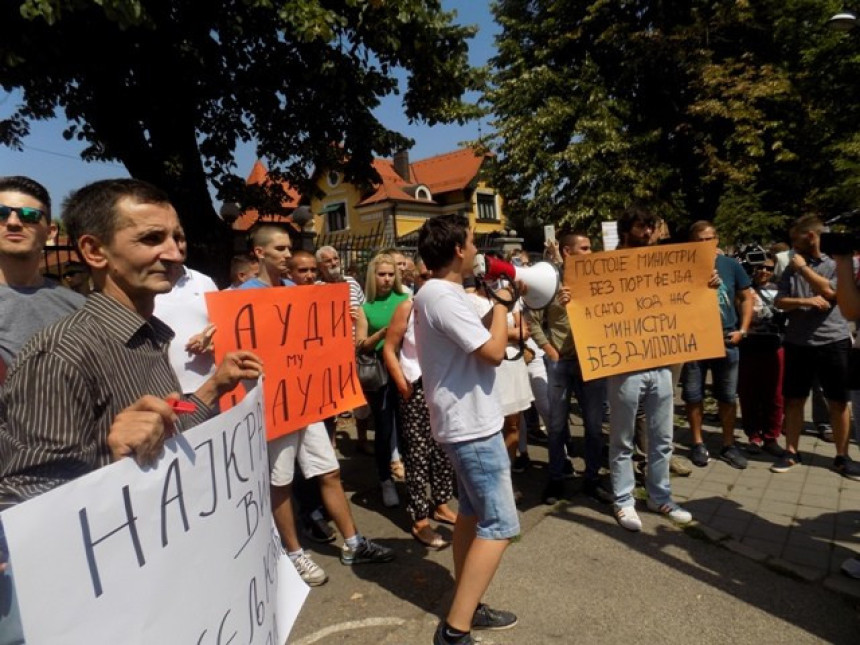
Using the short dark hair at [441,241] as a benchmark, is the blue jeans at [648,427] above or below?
below

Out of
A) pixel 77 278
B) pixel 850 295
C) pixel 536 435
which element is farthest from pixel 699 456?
pixel 77 278

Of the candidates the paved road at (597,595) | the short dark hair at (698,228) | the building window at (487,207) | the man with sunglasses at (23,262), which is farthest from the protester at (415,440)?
the building window at (487,207)

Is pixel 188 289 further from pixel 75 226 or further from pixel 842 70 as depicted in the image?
pixel 842 70

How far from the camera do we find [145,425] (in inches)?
43.5

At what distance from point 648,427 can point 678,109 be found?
52.6 feet

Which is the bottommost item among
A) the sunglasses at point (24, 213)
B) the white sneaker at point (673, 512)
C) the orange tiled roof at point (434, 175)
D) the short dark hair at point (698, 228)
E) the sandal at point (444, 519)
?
the white sneaker at point (673, 512)

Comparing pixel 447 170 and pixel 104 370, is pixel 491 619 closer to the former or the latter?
pixel 104 370

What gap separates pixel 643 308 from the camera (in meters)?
3.84

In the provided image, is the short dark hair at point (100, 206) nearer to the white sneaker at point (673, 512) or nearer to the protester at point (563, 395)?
the protester at point (563, 395)

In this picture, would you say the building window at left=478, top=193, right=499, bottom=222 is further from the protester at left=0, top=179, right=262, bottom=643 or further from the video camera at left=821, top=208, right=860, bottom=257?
the protester at left=0, top=179, right=262, bottom=643

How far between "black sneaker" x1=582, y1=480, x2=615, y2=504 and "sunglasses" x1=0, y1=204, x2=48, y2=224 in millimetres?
3607

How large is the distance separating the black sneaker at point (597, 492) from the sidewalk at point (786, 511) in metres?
0.51

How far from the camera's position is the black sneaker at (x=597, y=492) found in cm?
388

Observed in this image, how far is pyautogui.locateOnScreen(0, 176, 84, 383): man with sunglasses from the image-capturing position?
209 centimetres
